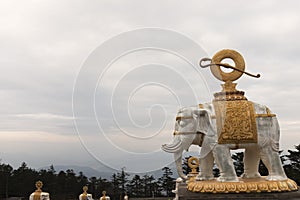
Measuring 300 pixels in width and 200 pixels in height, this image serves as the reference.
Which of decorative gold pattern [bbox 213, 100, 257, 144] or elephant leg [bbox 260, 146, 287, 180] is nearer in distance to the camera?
decorative gold pattern [bbox 213, 100, 257, 144]

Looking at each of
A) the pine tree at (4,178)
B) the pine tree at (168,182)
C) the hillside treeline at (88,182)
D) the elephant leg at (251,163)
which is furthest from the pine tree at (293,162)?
the pine tree at (4,178)

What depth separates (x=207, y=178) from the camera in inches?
219

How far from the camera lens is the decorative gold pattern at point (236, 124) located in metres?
5.09

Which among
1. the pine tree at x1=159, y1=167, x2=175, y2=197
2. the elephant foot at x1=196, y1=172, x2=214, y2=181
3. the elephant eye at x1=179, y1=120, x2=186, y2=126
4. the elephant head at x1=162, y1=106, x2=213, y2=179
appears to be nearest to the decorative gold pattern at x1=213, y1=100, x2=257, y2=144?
the elephant head at x1=162, y1=106, x2=213, y2=179

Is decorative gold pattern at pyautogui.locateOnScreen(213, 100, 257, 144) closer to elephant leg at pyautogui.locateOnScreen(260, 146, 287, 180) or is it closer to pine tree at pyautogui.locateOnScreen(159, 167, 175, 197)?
elephant leg at pyautogui.locateOnScreen(260, 146, 287, 180)

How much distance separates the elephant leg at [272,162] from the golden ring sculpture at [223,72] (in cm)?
135

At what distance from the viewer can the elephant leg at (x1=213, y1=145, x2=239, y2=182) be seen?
5.11 meters

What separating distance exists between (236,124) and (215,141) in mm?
433

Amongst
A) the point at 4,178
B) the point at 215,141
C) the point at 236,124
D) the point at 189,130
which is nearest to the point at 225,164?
the point at 215,141

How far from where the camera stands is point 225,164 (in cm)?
512

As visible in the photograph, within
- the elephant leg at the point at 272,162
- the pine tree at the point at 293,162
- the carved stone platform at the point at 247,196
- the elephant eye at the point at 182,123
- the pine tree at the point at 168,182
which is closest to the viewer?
the carved stone platform at the point at 247,196

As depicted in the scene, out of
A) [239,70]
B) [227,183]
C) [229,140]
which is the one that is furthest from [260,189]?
[239,70]

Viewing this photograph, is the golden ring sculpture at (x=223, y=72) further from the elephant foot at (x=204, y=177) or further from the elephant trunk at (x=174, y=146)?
the elephant foot at (x=204, y=177)

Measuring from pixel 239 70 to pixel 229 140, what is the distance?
4.31ft
